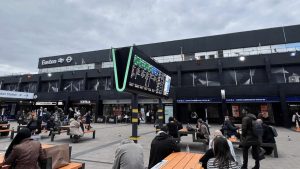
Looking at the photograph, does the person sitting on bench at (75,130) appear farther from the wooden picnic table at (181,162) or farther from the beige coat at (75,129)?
the wooden picnic table at (181,162)

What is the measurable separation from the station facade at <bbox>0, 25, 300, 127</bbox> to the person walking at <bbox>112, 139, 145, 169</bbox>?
1560 centimetres

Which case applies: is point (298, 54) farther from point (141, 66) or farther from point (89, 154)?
point (89, 154)

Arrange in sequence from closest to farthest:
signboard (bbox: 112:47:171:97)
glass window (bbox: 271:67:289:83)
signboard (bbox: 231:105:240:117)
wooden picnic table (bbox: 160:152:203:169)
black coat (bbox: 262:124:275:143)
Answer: wooden picnic table (bbox: 160:152:203:169) → signboard (bbox: 112:47:171:97) → black coat (bbox: 262:124:275:143) → glass window (bbox: 271:67:289:83) → signboard (bbox: 231:105:240:117)

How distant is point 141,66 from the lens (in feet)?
26.0

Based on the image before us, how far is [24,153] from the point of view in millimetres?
3434

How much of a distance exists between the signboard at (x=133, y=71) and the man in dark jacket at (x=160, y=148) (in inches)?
123

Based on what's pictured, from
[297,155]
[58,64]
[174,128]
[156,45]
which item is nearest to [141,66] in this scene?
[174,128]

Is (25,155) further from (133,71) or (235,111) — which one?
(235,111)

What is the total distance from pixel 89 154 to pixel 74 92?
2294 centimetres

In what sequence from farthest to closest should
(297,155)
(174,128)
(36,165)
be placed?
1. (174,128)
2. (297,155)
3. (36,165)

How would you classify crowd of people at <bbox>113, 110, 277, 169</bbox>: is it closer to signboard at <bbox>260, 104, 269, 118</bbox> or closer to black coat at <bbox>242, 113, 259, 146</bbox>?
black coat at <bbox>242, 113, 259, 146</bbox>

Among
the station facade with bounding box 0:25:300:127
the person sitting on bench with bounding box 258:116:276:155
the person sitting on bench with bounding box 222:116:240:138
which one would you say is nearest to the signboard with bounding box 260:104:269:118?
the station facade with bounding box 0:25:300:127

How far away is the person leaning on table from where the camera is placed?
3396mm

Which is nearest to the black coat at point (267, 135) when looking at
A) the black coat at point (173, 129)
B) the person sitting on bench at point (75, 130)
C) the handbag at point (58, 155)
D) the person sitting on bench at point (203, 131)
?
the person sitting on bench at point (203, 131)
